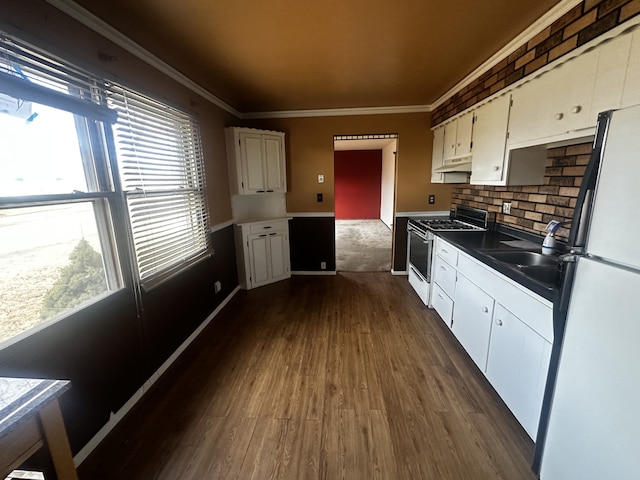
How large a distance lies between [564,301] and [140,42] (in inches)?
113

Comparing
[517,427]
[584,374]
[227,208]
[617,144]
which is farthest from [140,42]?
[517,427]

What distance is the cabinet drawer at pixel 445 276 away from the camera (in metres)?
2.45

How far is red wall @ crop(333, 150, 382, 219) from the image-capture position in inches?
342

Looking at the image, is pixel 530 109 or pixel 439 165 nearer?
pixel 530 109

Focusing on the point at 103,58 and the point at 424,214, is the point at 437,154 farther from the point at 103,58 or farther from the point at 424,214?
the point at 103,58

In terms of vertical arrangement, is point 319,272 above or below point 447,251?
below

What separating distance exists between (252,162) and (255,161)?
5 cm

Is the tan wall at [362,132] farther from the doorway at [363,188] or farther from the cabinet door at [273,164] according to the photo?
the doorway at [363,188]

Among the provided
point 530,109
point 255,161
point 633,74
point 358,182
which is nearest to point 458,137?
point 530,109

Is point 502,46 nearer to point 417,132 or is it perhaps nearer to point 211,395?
point 417,132

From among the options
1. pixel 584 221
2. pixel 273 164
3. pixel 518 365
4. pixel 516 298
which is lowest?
pixel 518 365

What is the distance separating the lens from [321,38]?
6.34 ft

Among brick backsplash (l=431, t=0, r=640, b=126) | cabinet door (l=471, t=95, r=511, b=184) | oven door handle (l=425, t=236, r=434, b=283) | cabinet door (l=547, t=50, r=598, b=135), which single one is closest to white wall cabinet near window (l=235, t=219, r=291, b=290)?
oven door handle (l=425, t=236, r=434, b=283)

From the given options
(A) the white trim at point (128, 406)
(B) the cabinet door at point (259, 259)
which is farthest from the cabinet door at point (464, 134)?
(A) the white trim at point (128, 406)
